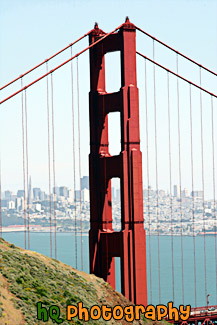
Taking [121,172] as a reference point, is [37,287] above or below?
below

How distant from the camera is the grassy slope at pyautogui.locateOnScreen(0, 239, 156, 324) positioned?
1457 inches

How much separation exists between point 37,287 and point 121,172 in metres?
11.6

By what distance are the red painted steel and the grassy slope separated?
2.46 meters

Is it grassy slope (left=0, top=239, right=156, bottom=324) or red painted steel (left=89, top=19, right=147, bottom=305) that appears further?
red painted steel (left=89, top=19, right=147, bottom=305)

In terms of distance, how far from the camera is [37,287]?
Result: 40.8 meters

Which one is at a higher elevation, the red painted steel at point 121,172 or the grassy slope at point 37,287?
the red painted steel at point 121,172

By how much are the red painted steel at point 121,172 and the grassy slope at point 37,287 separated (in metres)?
2.46

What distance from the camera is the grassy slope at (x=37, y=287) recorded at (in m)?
37.0

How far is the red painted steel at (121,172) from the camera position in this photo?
4909cm

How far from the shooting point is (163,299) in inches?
5482

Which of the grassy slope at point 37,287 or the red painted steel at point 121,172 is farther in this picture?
the red painted steel at point 121,172

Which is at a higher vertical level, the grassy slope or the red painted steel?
the red painted steel

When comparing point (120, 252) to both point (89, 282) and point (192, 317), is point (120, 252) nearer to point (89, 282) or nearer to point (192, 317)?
point (89, 282)

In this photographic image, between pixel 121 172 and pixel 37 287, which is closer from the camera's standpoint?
pixel 37 287
